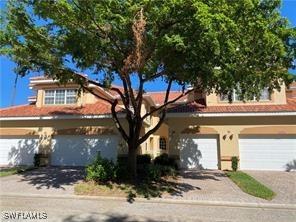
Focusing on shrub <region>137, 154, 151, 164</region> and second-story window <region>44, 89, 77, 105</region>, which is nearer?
shrub <region>137, 154, 151, 164</region>

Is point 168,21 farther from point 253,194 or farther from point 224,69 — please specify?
point 253,194

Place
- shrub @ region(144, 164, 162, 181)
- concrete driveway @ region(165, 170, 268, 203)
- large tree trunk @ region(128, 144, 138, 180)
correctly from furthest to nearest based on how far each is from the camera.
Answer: shrub @ region(144, 164, 162, 181), large tree trunk @ region(128, 144, 138, 180), concrete driveway @ region(165, 170, 268, 203)

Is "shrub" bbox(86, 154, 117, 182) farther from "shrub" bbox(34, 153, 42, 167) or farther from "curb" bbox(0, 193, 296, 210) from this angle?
"shrub" bbox(34, 153, 42, 167)

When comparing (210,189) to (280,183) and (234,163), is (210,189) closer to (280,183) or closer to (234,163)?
(280,183)

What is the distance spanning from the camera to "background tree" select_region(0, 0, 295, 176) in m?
11.1

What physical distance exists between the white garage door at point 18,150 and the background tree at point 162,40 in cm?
1019

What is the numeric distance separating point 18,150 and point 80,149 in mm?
4819

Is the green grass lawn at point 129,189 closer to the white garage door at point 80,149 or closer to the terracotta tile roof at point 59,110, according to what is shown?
the white garage door at point 80,149

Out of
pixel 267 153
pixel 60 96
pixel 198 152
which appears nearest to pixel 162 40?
pixel 198 152

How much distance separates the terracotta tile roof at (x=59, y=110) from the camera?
23103mm

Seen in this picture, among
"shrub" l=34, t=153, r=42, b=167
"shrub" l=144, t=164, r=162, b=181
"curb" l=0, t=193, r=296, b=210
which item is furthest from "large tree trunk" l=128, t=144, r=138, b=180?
"shrub" l=34, t=153, r=42, b=167

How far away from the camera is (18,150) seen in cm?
2405

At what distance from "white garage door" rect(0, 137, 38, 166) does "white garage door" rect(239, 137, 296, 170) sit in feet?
47.0

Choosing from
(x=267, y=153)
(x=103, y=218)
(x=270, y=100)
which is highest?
(x=270, y=100)
